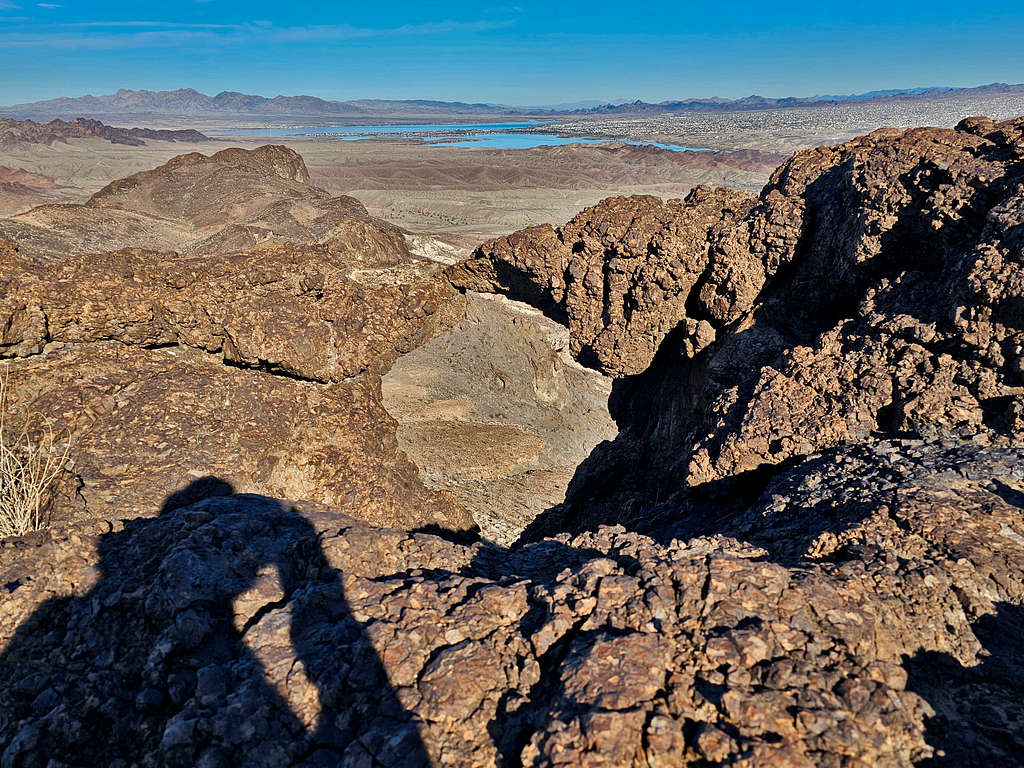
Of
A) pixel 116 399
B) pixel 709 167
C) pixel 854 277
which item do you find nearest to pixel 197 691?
pixel 116 399

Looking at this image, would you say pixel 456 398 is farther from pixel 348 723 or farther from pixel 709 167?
pixel 709 167

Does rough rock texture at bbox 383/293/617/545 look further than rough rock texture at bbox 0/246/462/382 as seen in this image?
Yes

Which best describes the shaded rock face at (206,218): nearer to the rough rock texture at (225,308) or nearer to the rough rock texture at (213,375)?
the rough rock texture at (225,308)

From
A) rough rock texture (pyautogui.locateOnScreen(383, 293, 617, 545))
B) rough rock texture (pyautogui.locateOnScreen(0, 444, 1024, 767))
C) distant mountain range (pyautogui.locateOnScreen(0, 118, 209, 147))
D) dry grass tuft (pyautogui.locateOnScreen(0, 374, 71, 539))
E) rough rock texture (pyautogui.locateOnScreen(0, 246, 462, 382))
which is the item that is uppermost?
distant mountain range (pyautogui.locateOnScreen(0, 118, 209, 147))

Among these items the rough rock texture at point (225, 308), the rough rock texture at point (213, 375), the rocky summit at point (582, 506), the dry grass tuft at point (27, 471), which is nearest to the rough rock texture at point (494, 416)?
the rocky summit at point (582, 506)

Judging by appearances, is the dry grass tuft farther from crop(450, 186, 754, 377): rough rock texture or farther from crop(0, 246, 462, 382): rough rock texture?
crop(450, 186, 754, 377): rough rock texture

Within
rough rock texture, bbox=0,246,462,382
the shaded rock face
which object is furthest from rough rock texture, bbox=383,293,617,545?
the shaded rock face
